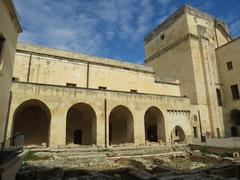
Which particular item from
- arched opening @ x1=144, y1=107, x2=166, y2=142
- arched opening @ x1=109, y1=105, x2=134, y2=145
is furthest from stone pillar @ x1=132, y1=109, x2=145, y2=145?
arched opening @ x1=144, y1=107, x2=166, y2=142

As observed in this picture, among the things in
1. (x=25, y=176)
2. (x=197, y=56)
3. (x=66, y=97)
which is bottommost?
(x=25, y=176)

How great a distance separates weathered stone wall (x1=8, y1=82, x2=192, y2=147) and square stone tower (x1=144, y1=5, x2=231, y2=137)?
282 cm

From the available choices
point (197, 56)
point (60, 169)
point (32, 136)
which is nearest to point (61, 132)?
point (32, 136)

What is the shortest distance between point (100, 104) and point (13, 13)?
9.35m

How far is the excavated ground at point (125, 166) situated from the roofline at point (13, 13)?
22.1 feet

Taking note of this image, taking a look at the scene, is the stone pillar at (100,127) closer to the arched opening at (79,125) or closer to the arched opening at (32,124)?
Answer: the arched opening at (79,125)

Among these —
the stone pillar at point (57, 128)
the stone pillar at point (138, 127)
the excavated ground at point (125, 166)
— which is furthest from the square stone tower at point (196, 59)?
the stone pillar at point (57, 128)

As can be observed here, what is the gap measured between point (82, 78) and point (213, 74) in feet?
52.3

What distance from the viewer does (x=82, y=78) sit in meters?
19.6

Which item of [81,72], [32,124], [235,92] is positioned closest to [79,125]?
[32,124]

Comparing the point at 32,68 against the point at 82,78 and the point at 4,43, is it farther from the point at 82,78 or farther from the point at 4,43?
the point at 4,43

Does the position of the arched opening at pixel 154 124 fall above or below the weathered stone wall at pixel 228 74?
below

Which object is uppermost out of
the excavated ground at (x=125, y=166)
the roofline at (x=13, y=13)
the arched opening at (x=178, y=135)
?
the roofline at (x=13, y=13)

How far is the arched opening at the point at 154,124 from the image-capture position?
18.9m
